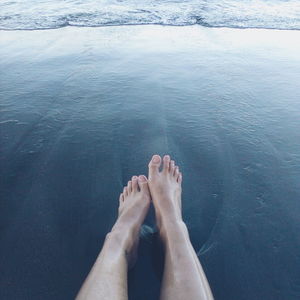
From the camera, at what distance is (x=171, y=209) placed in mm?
2021

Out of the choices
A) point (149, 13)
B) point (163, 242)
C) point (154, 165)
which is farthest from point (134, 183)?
point (149, 13)

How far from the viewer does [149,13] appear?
22.3 feet

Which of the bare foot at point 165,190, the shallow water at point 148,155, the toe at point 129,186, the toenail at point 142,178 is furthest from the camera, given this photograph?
the toenail at point 142,178

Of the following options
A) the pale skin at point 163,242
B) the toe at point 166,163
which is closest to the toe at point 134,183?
the pale skin at point 163,242

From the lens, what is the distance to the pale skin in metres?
1.46

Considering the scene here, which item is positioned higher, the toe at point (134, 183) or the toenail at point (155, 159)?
the toenail at point (155, 159)

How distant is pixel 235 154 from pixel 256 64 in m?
2.11

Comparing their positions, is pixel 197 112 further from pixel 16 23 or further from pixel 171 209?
pixel 16 23

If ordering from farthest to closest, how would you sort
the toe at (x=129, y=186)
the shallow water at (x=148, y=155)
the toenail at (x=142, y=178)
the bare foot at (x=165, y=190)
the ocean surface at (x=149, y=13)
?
the ocean surface at (x=149, y=13), the toenail at (x=142, y=178), the toe at (x=129, y=186), the bare foot at (x=165, y=190), the shallow water at (x=148, y=155)

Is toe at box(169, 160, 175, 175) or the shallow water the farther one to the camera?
toe at box(169, 160, 175, 175)

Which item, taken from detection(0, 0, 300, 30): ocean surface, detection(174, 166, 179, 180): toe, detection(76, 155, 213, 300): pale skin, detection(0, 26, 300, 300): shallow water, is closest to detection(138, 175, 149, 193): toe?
detection(76, 155, 213, 300): pale skin

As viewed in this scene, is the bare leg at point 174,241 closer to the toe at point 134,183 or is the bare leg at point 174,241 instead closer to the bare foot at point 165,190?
the bare foot at point 165,190

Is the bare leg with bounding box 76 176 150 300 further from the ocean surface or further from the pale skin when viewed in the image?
the ocean surface

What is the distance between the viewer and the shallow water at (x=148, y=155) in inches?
71.1
